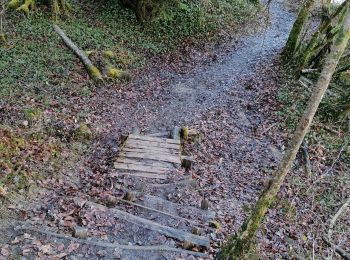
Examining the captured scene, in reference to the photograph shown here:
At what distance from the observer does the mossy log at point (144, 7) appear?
54.4ft

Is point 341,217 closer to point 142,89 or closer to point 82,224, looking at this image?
point 82,224

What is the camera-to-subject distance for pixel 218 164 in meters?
9.60

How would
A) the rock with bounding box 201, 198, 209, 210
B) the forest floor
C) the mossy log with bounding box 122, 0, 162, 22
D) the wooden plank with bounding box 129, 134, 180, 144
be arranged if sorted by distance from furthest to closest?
1. the mossy log with bounding box 122, 0, 162, 22
2. the wooden plank with bounding box 129, 134, 180, 144
3. the rock with bounding box 201, 198, 209, 210
4. the forest floor

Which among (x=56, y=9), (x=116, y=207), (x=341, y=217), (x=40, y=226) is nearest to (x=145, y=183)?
A: (x=116, y=207)

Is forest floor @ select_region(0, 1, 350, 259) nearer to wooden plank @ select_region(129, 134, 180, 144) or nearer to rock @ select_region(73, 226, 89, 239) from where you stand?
rock @ select_region(73, 226, 89, 239)

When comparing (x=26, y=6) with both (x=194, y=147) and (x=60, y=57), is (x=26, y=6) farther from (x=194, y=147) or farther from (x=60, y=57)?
(x=194, y=147)

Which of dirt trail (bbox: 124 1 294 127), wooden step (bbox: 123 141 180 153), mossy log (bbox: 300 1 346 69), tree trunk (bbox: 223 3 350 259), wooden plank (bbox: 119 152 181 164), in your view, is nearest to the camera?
tree trunk (bbox: 223 3 350 259)

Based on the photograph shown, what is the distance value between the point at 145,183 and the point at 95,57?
664 cm

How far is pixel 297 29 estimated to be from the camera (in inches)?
644

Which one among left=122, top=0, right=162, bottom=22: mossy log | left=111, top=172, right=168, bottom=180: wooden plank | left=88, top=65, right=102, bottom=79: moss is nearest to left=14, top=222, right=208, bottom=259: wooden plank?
left=111, top=172, right=168, bottom=180: wooden plank

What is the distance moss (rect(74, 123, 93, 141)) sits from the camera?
916 centimetres

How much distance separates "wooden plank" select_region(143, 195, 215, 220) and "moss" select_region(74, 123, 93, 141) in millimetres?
2750

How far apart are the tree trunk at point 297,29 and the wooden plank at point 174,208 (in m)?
11.4

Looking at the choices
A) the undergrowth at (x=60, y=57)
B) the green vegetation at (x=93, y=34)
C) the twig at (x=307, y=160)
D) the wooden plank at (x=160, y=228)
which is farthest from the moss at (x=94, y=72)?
the twig at (x=307, y=160)
